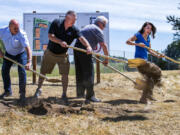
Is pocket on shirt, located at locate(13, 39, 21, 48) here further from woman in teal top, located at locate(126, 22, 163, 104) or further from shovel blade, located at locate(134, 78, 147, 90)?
shovel blade, located at locate(134, 78, 147, 90)

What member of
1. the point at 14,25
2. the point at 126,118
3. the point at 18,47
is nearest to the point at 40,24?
the point at 18,47

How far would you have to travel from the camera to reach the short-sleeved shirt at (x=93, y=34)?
5.61 metres

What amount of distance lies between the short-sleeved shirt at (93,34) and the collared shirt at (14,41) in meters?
1.20

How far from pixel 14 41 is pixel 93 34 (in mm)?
1538

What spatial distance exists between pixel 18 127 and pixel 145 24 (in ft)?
11.2

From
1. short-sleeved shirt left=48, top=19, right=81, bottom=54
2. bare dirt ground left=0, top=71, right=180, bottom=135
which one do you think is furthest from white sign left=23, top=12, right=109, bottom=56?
short-sleeved shirt left=48, top=19, right=81, bottom=54

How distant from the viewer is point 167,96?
7.35 metres

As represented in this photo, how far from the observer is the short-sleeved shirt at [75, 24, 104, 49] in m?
5.61

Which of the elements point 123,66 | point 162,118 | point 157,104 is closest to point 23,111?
point 162,118

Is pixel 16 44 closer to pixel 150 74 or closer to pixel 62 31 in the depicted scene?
pixel 62 31

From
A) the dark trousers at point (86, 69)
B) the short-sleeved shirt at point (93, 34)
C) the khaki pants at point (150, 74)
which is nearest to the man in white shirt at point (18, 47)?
the dark trousers at point (86, 69)

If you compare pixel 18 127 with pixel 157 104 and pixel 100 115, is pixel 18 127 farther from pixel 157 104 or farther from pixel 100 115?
pixel 157 104

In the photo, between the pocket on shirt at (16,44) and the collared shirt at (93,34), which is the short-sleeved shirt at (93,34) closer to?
the collared shirt at (93,34)

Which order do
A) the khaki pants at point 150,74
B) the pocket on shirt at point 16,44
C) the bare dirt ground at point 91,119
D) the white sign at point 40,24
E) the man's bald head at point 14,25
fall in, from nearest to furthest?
the bare dirt ground at point 91,119
the man's bald head at point 14,25
the pocket on shirt at point 16,44
the khaki pants at point 150,74
the white sign at point 40,24
